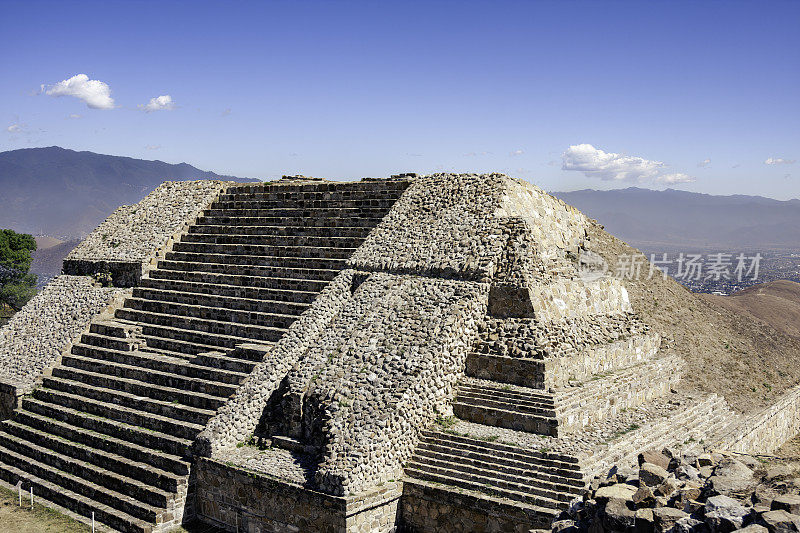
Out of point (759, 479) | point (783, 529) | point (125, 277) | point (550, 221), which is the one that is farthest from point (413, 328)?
point (125, 277)

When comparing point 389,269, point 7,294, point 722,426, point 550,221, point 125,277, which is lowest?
point 7,294

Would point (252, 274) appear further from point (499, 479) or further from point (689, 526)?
point (689, 526)

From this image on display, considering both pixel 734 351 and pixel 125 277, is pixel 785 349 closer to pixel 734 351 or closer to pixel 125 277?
pixel 734 351

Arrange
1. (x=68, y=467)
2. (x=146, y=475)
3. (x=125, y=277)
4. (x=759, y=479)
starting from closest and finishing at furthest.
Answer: (x=759, y=479) → (x=146, y=475) → (x=68, y=467) → (x=125, y=277)

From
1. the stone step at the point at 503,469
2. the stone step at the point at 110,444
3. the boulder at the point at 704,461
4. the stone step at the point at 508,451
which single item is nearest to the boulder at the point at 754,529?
the boulder at the point at 704,461

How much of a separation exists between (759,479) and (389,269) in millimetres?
8846

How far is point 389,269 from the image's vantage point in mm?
15188

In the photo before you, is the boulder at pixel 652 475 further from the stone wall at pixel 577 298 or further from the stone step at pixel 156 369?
the stone step at pixel 156 369

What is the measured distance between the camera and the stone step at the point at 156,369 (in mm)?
13797

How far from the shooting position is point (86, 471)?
523 inches

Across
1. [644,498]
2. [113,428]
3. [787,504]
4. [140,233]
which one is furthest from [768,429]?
[140,233]

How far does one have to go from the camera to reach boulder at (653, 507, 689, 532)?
722 centimetres

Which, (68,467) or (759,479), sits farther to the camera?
(68,467)

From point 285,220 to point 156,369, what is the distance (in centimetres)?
562
